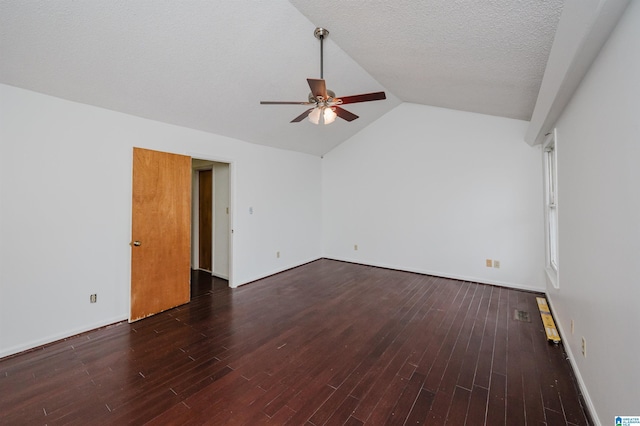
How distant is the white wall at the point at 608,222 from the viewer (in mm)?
1233

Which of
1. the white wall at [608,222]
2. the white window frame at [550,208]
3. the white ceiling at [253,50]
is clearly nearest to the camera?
the white wall at [608,222]

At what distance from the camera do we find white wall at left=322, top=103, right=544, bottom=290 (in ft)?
13.5

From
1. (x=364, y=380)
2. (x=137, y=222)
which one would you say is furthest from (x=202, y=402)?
(x=137, y=222)

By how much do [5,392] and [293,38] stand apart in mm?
3858

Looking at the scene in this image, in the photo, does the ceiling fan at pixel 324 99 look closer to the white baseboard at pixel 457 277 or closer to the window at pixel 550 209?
the window at pixel 550 209

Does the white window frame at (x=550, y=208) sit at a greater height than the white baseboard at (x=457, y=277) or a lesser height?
greater

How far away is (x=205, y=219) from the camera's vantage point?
5.46 metres

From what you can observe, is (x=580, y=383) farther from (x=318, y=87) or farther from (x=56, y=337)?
(x=56, y=337)

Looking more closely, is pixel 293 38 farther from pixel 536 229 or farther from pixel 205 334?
pixel 536 229

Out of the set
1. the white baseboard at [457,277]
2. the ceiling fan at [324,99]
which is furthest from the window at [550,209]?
the ceiling fan at [324,99]

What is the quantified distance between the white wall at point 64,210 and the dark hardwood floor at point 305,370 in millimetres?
330

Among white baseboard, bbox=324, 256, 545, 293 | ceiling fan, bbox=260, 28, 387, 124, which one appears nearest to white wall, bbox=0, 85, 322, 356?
ceiling fan, bbox=260, 28, 387, 124

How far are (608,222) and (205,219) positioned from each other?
5.69 metres

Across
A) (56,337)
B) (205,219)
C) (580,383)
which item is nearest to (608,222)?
(580,383)
